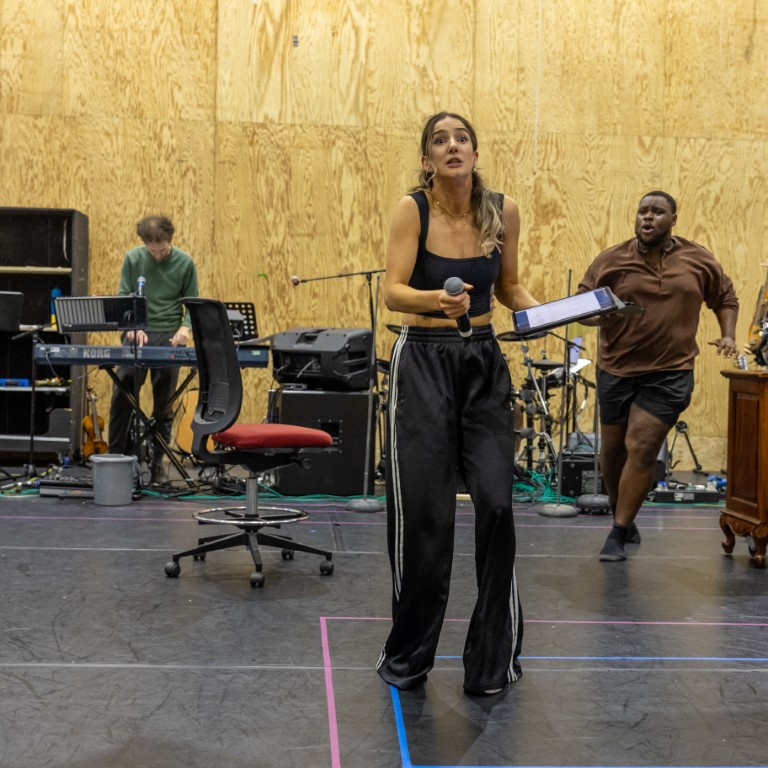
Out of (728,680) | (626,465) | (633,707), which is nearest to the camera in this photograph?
(633,707)

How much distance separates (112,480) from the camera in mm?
6219

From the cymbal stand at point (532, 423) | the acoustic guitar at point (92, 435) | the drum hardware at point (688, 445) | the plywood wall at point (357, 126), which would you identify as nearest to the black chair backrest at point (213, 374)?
the cymbal stand at point (532, 423)

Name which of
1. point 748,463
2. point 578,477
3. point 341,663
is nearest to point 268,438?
point 341,663

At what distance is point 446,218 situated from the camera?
2943 millimetres

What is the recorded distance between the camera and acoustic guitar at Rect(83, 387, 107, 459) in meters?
7.96

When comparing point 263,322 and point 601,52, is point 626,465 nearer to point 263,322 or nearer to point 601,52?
point 263,322

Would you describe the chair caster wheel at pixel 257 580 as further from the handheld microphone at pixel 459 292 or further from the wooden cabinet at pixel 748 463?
the wooden cabinet at pixel 748 463

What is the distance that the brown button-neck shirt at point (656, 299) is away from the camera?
4.76m

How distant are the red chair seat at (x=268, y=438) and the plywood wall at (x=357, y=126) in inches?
159

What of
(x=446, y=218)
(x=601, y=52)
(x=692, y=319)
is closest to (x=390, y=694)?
(x=446, y=218)

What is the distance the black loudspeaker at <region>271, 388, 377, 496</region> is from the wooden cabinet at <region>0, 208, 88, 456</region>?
7.12 ft

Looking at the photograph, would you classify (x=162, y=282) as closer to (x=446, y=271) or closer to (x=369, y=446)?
(x=369, y=446)

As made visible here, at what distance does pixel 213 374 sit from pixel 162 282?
8.25 ft

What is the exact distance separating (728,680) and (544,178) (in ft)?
20.2
